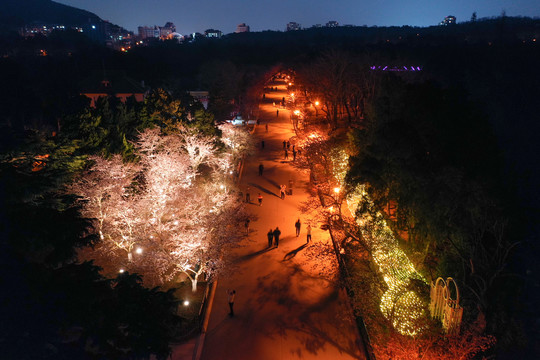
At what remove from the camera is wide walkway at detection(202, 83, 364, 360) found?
41.9ft

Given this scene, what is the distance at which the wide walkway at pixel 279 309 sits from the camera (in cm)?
1277

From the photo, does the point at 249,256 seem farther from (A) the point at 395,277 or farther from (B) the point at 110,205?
(A) the point at 395,277

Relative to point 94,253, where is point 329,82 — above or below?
above

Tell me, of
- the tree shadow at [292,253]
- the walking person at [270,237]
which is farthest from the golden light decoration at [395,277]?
the walking person at [270,237]

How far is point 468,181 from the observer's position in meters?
12.4

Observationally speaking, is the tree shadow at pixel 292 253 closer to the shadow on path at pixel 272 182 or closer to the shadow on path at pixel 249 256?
the shadow on path at pixel 249 256

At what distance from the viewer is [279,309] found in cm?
1481

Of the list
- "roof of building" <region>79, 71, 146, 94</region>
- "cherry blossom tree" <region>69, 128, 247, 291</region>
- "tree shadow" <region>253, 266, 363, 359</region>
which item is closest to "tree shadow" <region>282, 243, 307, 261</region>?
"tree shadow" <region>253, 266, 363, 359</region>

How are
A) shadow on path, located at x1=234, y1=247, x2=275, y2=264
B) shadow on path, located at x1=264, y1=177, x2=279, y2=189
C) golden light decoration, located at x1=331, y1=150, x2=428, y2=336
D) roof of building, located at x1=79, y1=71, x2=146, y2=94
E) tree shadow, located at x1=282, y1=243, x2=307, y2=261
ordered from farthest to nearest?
roof of building, located at x1=79, y1=71, x2=146, y2=94 → shadow on path, located at x1=264, y1=177, x2=279, y2=189 → tree shadow, located at x1=282, y1=243, x2=307, y2=261 → shadow on path, located at x1=234, y1=247, x2=275, y2=264 → golden light decoration, located at x1=331, y1=150, x2=428, y2=336

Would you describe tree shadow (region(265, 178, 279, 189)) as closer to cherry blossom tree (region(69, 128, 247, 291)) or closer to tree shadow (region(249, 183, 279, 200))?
tree shadow (region(249, 183, 279, 200))

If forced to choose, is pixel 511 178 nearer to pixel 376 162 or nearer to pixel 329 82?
pixel 376 162

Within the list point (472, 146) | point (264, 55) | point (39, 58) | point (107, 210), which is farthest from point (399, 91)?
point (264, 55)

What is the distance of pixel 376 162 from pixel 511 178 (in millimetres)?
5376

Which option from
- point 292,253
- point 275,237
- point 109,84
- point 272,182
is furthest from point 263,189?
point 109,84
